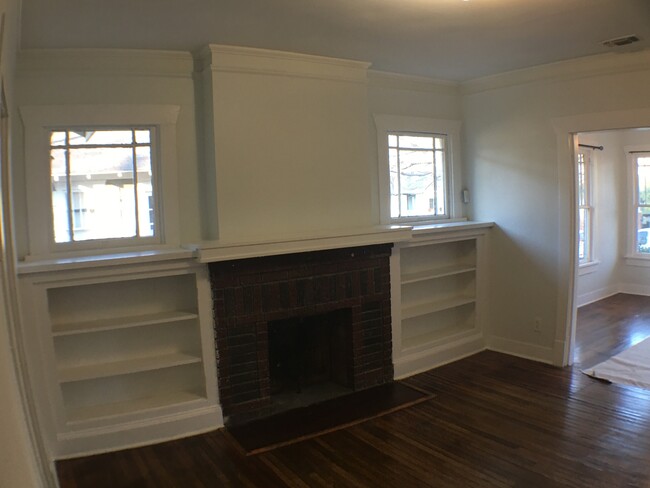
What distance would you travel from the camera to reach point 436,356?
4.89 m

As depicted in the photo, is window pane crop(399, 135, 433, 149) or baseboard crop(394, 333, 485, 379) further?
window pane crop(399, 135, 433, 149)

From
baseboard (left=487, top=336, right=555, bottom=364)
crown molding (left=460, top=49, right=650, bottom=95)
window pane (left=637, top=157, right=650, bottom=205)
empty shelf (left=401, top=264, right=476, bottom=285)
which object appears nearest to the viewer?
crown molding (left=460, top=49, right=650, bottom=95)

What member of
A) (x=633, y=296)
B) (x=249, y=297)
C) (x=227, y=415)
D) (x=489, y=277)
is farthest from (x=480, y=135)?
(x=633, y=296)

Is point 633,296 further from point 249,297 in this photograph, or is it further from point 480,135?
point 249,297

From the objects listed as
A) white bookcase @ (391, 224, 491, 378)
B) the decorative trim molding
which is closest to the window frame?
white bookcase @ (391, 224, 491, 378)

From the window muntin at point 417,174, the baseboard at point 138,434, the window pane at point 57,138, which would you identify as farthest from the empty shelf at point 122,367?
the window muntin at point 417,174

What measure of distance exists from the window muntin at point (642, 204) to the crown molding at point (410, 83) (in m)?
3.80

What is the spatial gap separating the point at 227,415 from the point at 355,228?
1.74m

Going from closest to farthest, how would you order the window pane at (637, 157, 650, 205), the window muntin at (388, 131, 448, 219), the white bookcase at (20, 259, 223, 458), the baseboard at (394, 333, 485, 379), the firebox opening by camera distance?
the white bookcase at (20, 259, 223, 458) → the firebox opening → the baseboard at (394, 333, 485, 379) → the window muntin at (388, 131, 448, 219) → the window pane at (637, 157, 650, 205)

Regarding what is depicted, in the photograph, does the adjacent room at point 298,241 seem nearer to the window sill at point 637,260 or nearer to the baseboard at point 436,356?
the baseboard at point 436,356

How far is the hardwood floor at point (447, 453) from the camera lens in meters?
3.03

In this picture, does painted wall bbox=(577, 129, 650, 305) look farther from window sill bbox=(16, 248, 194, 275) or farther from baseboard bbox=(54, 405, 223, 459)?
window sill bbox=(16, 248, 194, 275)

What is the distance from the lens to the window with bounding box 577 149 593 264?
7.20 metres

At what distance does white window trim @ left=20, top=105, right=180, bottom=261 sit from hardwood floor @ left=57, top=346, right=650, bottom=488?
1.39m
